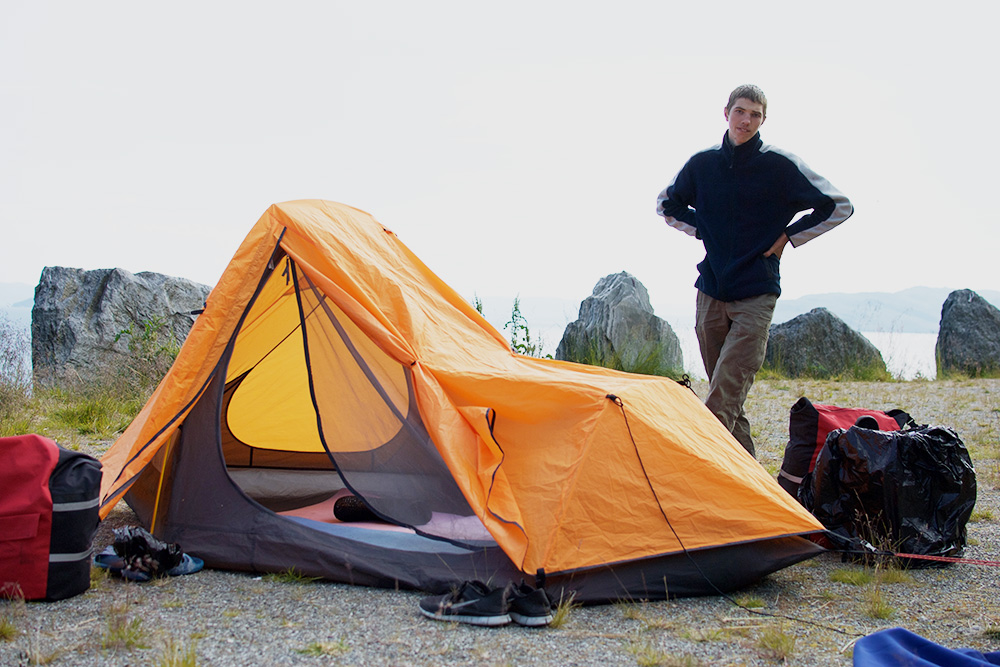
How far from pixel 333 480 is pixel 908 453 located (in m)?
2.99

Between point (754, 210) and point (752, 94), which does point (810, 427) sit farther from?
point (752, 94)

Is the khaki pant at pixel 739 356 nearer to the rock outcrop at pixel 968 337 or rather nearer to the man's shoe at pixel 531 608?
the man's shoe at pixel 531 608

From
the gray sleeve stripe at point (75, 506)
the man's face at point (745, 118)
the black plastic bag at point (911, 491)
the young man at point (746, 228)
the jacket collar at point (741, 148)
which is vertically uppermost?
the man's face at point (745, 118)

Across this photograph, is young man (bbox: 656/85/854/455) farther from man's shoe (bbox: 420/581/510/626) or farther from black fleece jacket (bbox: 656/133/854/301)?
man's shoe (bbox: 420/581/510/626)

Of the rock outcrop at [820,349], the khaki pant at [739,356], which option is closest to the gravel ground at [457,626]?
the khaki pant at [739,356]

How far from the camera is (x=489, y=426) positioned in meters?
3.16

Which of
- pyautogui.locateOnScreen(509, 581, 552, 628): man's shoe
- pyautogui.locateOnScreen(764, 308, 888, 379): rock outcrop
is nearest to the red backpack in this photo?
pyautogui.locateOnScreen(509, 581, 552, 628): man's shoe

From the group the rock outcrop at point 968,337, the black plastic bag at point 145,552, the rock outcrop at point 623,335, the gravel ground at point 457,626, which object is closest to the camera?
the gravel ground at point 457,626

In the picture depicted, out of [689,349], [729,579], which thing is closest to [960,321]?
[689,349]

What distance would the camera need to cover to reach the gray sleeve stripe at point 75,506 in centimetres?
281

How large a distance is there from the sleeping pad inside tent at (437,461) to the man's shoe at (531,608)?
123mm

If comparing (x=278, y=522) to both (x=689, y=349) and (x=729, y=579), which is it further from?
(x=689, y=349)

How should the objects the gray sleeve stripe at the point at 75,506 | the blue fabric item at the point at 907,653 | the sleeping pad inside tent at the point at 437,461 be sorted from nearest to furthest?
the blue fabric item at the point at 907,653 < the gray sleeve stripe at the point at 75,506 < the sleeping pad inside tent at the point at 437,461

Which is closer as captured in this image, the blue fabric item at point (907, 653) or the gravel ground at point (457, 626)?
the blue fabric item at point (907, 653)
